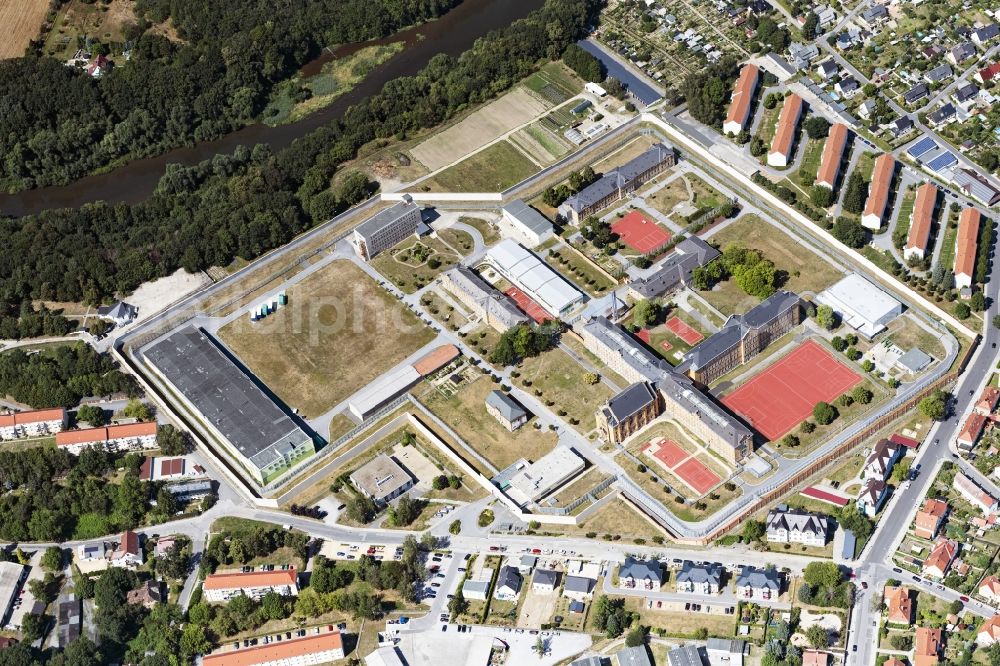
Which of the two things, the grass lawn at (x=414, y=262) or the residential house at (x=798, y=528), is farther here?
the grass lawn at (x=414, y=262)

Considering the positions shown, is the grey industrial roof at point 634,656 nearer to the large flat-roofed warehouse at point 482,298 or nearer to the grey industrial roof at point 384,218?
the large flat-roofed warehouse at point 482,298

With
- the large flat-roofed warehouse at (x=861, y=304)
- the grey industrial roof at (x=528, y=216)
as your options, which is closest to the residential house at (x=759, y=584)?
the large flat-roofed warehouse at (x=861, y=304)

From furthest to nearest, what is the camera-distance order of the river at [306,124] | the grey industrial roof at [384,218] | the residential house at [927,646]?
1. the river at [306,124]
2. the grey industrial roof at [384,218]
3. the residential house at [927,646]

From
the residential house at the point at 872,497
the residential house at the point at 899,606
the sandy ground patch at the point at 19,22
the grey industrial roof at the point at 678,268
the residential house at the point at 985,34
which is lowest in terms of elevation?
the residential house at the point at 899,606

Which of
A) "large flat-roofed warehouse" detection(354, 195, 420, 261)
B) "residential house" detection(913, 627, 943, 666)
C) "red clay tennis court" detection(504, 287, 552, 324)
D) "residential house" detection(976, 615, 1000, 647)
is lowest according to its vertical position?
"residential house" detection(976, 615, 1000, 647)

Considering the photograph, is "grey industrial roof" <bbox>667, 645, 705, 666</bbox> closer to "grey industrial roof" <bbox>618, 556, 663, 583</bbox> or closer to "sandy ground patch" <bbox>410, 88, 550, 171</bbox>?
"grey industrial roof" <bbox>618, 556, 663, 583</bbox>

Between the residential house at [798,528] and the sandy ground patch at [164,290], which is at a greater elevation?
the sandy ground patch at [164,290]

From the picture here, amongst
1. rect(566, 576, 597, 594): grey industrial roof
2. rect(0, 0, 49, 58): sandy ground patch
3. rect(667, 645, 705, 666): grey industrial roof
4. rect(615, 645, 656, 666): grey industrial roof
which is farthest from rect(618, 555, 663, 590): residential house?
rect(0, 0, 49, 58): sandy ground patch
